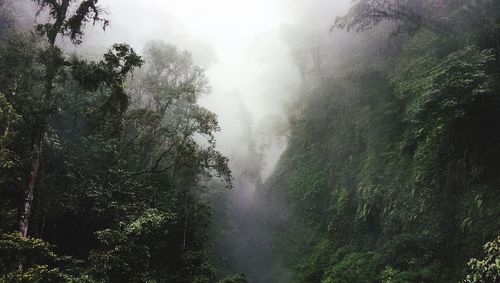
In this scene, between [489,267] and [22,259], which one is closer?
[489,267]

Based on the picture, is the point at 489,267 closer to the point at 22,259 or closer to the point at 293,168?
the point at 22,259

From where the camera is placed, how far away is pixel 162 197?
69.4 feet

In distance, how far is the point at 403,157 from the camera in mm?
19078

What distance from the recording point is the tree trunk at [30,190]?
11750 millimetres

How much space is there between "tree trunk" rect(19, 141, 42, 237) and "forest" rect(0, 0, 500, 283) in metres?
0.05

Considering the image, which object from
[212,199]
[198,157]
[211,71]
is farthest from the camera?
[211,71]

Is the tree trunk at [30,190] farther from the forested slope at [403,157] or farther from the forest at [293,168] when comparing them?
the forested slope at [403,157]

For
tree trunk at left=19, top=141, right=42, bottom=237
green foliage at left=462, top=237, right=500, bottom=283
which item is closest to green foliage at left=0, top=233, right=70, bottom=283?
tree trunk at left=19, top=141, right=42, bottom=237

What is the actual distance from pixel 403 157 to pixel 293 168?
13020 mm

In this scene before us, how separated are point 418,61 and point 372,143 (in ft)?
15.8

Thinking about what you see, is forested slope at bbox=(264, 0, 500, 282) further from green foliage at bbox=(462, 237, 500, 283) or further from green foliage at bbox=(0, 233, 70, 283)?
green foliage at bbox=(0, 233, 70, 283)

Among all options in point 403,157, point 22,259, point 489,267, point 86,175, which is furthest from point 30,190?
point 403,157

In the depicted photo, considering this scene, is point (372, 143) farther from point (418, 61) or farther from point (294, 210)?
point (294, 210)

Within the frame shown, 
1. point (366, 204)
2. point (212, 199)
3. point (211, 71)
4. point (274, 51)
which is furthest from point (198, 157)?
point (211, 71)
